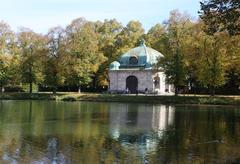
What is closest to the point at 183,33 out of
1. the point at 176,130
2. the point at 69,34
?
the point at 69,34

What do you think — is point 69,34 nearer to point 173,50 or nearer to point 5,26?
point 5,26

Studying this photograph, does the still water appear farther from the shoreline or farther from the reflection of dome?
the reflection of dome

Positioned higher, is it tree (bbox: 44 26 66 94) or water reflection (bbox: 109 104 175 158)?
tree (bbox: 44 26 66 94)

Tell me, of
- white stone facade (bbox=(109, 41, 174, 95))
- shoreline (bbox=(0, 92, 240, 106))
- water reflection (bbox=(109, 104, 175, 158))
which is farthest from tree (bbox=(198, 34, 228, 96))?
water reflection (bbox=(109, 104, 175, 158))

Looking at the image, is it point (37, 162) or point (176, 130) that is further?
point (176, 130)

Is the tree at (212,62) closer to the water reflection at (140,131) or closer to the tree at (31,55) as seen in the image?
the water reflection at (140,131)

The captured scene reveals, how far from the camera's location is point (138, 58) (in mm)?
97688

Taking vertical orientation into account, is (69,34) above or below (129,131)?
above

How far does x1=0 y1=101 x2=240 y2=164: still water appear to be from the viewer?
23.3 metres

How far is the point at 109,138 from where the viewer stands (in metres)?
30.7

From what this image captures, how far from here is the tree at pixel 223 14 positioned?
29.4 metres

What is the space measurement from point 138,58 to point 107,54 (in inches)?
415

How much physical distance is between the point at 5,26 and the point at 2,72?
Answer: 897cm

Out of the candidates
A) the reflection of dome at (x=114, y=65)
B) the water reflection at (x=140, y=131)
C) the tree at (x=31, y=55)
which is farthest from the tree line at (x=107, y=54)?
the water reflection at (x=140, y=131)
